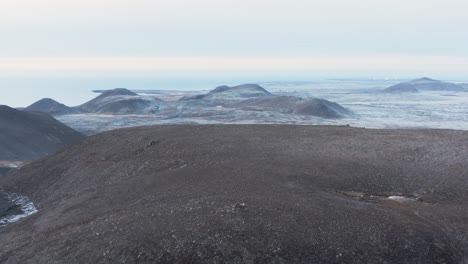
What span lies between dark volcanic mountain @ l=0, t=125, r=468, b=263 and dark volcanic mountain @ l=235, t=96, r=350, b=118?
3894 centimetres

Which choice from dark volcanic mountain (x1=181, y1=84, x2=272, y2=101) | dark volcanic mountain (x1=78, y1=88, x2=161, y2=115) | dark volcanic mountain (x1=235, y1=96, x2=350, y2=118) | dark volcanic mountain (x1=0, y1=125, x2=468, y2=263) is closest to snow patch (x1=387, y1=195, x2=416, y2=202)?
dark volcanic mountain (x1=0, y1=125, x2=468, y2=263)

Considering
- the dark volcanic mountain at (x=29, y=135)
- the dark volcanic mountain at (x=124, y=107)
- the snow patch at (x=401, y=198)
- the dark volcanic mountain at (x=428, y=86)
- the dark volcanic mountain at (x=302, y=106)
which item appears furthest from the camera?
the dark volcanic mountain at (x=428, y=86)

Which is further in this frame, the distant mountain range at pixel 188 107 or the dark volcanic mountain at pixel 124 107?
the dark volcanic mountain at pixel 124 107

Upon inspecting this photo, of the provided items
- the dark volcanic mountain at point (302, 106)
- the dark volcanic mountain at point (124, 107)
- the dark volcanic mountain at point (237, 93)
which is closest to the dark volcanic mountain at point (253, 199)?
the dark volcanic mountain at point (302, 106)

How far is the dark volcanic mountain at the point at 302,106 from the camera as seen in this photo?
60906mm

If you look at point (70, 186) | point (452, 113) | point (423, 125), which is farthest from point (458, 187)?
point (452, 113)

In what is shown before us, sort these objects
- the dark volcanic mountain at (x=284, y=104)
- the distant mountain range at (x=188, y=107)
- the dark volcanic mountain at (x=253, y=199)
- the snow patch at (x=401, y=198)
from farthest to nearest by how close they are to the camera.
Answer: the distant mountain range at (x=188, y=107)
the dark volcanic mountain at (x=284, y=104)
the snow patch at (x=401, y=198)
the dark volcanic mountain at (x=253, y=199)

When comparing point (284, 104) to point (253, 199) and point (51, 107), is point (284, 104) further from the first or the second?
point (253, 199)

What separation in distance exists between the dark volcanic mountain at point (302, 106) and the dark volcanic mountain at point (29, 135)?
31.3 m

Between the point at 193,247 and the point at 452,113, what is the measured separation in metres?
62.8

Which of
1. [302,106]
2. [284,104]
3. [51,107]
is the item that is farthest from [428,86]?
[51,107]

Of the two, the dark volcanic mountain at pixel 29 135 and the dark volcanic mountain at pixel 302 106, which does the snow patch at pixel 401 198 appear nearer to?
the dark volcanic mountain at pixel 29 135

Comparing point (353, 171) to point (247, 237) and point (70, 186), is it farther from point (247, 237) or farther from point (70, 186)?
point (70, 186)

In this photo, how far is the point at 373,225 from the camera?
1221cm
